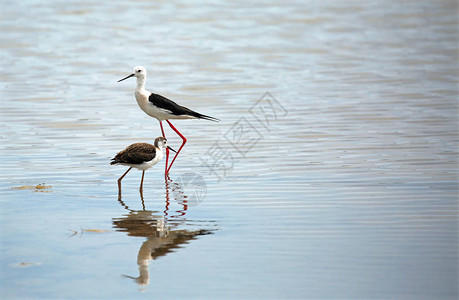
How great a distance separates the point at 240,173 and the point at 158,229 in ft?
7.95

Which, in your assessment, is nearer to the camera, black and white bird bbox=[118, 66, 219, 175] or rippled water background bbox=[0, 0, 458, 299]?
rippled water background bbox=[0, 0, 458, 299]

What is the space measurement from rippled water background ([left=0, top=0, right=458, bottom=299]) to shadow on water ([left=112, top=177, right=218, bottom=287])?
0.02 m

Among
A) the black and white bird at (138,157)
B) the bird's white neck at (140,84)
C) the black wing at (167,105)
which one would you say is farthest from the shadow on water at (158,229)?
the bird's white neck at (140,84)

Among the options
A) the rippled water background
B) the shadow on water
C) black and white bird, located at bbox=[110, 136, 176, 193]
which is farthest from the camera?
black and white bird, located at bbox=[110, 136, 176, 193]

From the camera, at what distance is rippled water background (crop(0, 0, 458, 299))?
5.46 metres

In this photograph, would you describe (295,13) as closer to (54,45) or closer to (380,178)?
(54,45)

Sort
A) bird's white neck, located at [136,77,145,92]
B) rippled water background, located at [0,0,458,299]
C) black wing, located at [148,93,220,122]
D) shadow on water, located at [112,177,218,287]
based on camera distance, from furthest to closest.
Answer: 1. bird's white neck, located at [136,77,145,92]
2. black wing, located at [148,93,220,122]
3. shadow on water, located at [112,177,218,287]
4. rippled water background, located at [0,0,458,299]

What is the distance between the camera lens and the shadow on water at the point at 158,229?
5.89 m

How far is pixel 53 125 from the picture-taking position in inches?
482

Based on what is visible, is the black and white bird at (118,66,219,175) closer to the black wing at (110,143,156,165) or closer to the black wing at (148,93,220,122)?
the black wing at (148,93,220,122)

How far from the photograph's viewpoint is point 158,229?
6.67 metres

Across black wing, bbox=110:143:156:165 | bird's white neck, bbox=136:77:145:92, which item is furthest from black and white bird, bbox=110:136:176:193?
bird's white neck, bbox=136:77:145:92

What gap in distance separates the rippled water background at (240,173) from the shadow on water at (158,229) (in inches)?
0.9

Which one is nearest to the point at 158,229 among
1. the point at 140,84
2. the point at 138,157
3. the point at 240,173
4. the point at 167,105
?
the point at 138,157
